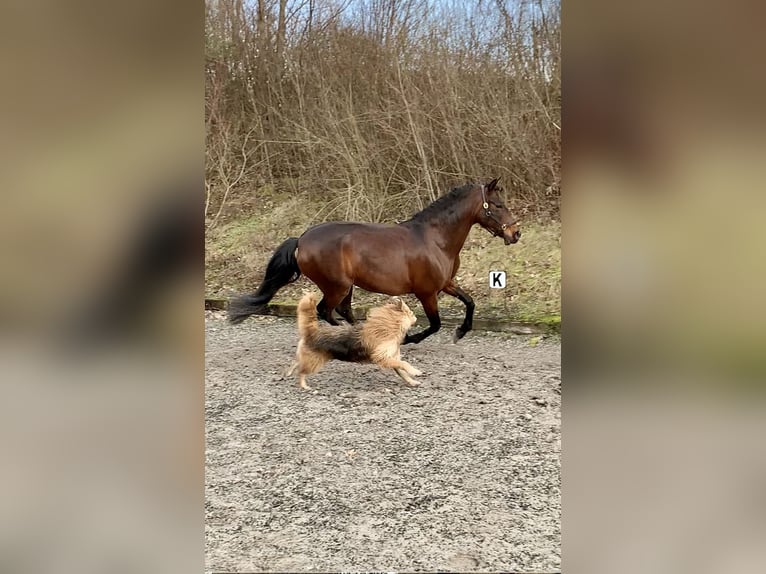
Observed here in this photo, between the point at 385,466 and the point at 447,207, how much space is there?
195cm

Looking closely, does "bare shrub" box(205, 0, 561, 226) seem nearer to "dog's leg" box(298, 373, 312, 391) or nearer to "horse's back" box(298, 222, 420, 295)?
"horse's back" box(298, 222, 420, 295)

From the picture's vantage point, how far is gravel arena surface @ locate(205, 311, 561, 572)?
4.35 ft

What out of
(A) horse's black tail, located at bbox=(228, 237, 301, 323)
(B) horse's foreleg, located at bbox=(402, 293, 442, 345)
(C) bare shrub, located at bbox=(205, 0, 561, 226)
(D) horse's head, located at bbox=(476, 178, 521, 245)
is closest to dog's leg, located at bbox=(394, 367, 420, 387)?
(B) horse's foreleg, located at bbox=(402, 293, 442, 345)
